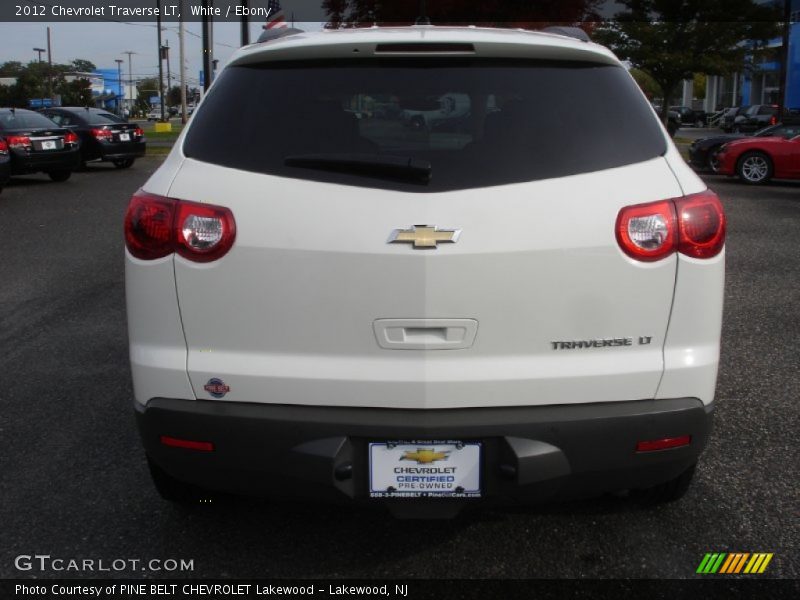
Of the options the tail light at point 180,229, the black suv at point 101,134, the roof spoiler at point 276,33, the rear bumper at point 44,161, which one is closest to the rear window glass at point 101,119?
the black suv at point 101,134

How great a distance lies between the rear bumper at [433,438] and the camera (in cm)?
251

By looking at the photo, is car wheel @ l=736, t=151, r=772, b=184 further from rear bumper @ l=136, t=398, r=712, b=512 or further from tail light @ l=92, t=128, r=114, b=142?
rear bumper @ l=136, t=398, r=712, b=512

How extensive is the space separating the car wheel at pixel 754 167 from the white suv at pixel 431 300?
15.8m

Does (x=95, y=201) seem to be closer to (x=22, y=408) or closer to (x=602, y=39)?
(x=22, y=408)

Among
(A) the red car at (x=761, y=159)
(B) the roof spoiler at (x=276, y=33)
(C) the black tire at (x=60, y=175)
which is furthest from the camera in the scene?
(C) the black tire at (x=60, y=175)

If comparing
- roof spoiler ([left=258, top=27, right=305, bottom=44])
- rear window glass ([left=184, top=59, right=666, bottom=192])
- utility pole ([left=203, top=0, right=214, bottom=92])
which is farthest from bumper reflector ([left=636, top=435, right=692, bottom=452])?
utility pole ([left=203, top=0, right=214, bottom=92])

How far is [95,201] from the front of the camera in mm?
14430

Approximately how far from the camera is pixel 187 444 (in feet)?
8.65

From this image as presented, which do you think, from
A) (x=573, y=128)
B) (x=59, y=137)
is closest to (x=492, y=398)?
(x=573, y=128)

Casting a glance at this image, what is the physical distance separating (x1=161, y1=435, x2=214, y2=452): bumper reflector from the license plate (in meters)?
0.49

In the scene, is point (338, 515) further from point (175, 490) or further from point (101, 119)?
point (101, 119)

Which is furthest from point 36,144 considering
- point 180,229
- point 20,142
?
point 180,229

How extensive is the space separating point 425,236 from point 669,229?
0.73 meters

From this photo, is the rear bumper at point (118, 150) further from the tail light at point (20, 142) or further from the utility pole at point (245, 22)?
the utility pole at point (245, 22)
